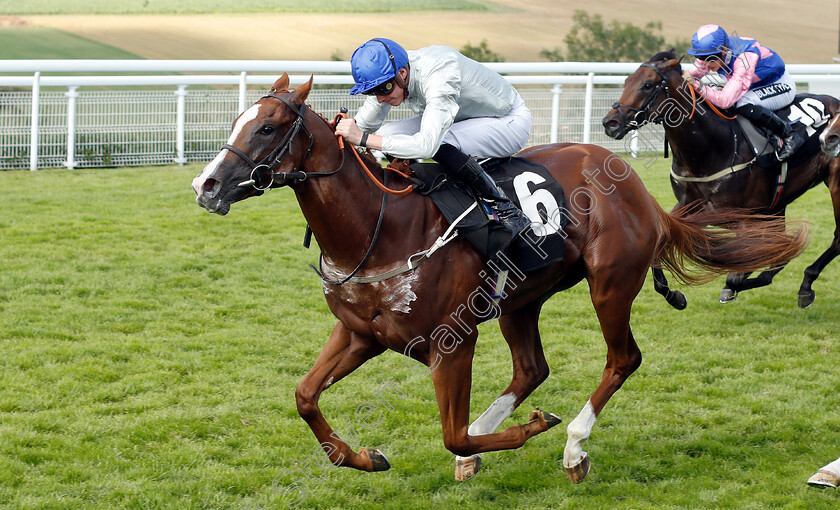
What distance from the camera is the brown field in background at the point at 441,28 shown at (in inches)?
866

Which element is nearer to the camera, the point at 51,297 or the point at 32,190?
the point at 51,297

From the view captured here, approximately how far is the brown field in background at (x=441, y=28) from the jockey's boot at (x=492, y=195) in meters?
17.6

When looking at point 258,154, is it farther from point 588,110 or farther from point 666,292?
point 588,110

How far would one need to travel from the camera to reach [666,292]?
19.3 feet

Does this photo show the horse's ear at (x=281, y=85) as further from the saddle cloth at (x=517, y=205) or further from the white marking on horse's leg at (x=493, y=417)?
the white marking on horse's leg at (x=493, y=417)

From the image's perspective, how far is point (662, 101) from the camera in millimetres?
5621

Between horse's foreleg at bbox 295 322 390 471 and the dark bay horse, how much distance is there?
290 cm

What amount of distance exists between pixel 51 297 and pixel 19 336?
78 centimetres

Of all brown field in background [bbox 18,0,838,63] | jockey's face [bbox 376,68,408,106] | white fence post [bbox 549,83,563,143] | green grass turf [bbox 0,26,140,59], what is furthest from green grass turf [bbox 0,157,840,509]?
brown field in background [bbox 18,0,838,63]

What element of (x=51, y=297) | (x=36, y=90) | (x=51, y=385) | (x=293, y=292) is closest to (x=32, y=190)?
(x=36, y=90)

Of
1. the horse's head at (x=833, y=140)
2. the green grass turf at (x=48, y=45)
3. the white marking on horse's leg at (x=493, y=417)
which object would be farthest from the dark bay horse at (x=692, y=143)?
the green grass turf at (x=48, y=45)

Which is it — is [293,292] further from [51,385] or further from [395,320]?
[395,320]

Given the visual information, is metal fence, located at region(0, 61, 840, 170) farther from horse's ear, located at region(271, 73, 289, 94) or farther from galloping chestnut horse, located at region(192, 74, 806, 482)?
horse's ear, located at region(271, 73, 289, 94)

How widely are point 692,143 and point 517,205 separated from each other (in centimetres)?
254
